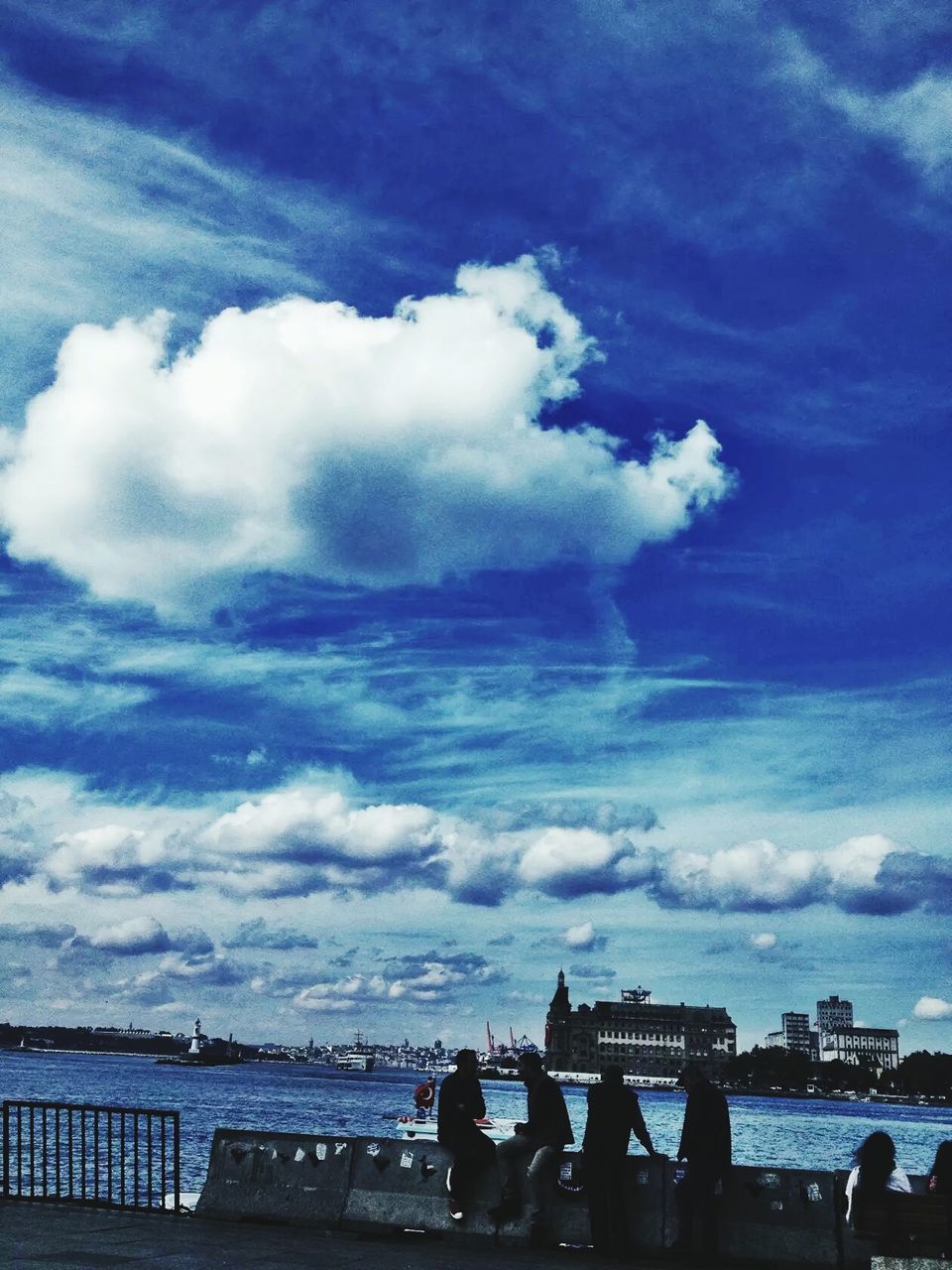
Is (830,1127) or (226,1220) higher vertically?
(226,1220)

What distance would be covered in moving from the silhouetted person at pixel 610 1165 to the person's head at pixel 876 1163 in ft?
8.00

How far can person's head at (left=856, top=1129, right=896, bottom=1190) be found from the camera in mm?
10766

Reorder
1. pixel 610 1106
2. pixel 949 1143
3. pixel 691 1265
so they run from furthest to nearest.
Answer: pixel 610 1106 < pixel 691 1265 < pixel 949 1143

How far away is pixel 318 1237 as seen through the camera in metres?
13.2

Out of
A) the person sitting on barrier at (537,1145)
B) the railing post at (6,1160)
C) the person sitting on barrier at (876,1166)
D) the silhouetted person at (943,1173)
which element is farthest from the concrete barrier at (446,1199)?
the railing post at (6,1160)

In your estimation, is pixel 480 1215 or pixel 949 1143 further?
pixel 480 1215

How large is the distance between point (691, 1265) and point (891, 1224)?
134 inches

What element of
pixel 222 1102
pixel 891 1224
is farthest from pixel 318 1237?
pixel 222 1102

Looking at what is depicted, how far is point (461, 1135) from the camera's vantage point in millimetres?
13336

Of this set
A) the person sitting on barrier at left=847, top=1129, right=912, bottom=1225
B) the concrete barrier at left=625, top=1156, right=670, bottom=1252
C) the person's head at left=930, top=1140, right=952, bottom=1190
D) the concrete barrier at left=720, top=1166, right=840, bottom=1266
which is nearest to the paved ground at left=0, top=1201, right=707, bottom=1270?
the concrete barrier at left=625, top=1156, right=670, bottom=1252

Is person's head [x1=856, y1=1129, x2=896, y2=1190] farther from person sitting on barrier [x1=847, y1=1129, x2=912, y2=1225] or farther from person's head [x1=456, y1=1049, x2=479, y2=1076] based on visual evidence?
person's head [x1=456, y1=1049, x2=479, y2=1076]

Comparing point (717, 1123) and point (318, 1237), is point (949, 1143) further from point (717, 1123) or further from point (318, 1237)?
point (318, 1237)

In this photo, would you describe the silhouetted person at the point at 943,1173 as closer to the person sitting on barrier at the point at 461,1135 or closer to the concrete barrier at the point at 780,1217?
the concrete barrier at the point at 780,1217

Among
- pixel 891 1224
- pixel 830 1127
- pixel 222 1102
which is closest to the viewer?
pixel 891 1224
